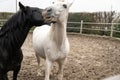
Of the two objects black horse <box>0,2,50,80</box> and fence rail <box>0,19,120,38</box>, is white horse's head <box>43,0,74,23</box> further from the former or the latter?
fence rail <box>0,19,120,38</box>

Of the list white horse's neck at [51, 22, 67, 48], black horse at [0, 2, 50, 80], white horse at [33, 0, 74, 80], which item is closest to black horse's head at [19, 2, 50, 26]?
black horse at [0, 2, 50, 80]

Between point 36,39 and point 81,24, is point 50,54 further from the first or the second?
point 81,24

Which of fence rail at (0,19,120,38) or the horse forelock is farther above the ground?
the horse forelock

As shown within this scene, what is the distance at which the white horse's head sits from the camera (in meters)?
4.38

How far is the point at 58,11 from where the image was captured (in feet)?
15.0

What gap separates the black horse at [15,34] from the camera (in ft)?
13.8

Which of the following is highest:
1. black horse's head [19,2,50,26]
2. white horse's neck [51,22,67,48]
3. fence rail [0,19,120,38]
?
black horse's head [19,2,50,26]

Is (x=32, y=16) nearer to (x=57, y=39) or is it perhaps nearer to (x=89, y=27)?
(x=57, y=39)

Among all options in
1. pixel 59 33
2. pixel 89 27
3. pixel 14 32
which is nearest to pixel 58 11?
pixel 59 33

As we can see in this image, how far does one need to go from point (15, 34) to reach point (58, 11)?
88 centimetres

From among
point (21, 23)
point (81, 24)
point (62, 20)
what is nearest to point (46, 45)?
point (62, 20)

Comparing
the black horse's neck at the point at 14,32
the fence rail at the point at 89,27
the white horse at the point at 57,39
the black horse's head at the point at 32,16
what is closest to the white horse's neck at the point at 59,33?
the white horse at the point at 57,39

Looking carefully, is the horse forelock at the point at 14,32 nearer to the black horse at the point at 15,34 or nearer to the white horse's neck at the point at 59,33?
the black horse at the point at 15,34

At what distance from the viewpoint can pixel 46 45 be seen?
509 cm
